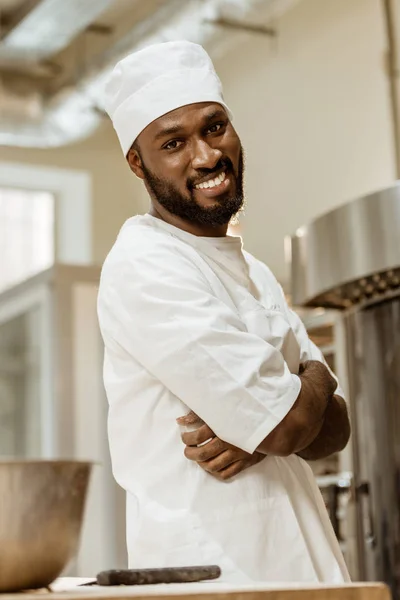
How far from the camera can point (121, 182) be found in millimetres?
5824

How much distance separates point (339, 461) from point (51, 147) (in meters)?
3.11

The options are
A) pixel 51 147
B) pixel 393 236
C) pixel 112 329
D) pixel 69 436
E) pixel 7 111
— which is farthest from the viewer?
pixel 51 147

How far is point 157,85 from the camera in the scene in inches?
56.3

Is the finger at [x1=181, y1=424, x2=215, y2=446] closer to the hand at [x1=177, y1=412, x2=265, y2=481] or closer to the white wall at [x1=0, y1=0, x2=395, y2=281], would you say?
the hand at [x1=177, y1=412, x2=265, y2=481]

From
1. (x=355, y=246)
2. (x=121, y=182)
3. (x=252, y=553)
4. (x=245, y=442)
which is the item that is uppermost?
(x=121, y=182)

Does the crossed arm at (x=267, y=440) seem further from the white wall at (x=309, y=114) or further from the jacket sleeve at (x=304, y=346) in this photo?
the white wall at (x=309, y=114)

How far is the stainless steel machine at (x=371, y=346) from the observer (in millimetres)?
2324

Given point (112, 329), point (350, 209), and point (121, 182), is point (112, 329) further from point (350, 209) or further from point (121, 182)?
point (121, 182)

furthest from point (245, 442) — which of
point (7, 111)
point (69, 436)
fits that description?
point (7, 111)

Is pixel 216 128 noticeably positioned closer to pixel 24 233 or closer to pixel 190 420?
pixel 190 420

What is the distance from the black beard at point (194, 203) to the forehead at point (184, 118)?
0.06 metres

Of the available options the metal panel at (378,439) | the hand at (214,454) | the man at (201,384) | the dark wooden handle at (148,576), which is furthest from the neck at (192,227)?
the metal panel at (378,439)

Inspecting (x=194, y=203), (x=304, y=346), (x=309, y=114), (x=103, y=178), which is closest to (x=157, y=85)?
(x=194, y=203)

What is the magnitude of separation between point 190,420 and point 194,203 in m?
0.33
